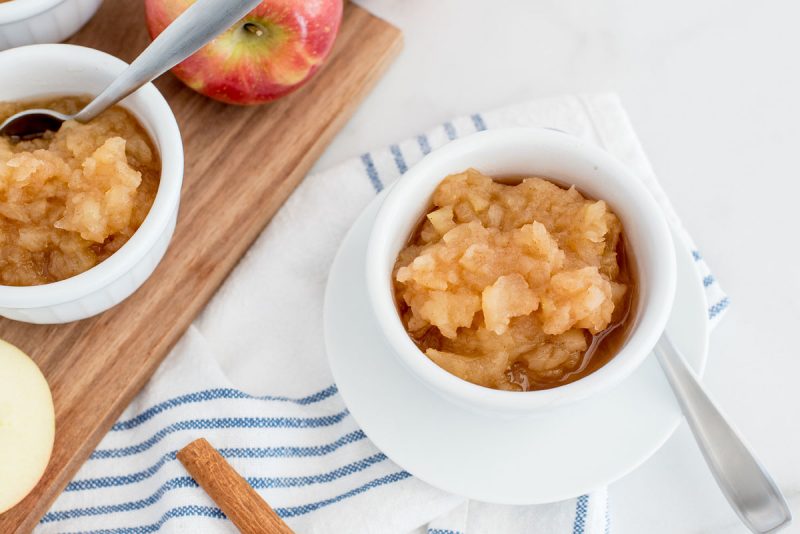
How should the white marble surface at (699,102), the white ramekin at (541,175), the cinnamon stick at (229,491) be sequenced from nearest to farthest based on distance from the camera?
the white ramekin at (541,175)
the cinnamon stick at (229,491)
the white marble surface at (699,102)

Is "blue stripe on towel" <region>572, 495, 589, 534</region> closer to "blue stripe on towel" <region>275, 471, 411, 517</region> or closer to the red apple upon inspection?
"blue stripe on towel" <region>275, 471, 411, 517</region>

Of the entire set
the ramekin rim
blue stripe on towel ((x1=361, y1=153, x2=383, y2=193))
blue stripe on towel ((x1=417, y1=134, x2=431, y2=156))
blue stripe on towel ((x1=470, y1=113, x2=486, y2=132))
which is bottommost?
blue stripe on towel ((x1=361, y1=153, x2=383, y2=193))

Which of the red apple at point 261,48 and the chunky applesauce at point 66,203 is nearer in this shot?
the chunky applesauce at point 66,203

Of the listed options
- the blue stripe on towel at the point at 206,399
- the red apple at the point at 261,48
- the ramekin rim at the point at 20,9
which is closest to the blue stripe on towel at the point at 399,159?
the red apple at the point at 261,48

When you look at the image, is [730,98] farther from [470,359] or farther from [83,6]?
[83,6]

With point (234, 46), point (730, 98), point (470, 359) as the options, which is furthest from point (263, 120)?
point (730, 98)

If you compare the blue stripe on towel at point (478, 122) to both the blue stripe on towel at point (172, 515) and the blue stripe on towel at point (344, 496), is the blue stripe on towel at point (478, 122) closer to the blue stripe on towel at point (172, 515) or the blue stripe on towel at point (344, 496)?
the blue stripe on towel at point (344, 496)

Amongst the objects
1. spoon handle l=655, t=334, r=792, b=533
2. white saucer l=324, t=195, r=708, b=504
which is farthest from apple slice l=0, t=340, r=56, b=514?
spoon handle l=655, t=334, r=792, b=533
